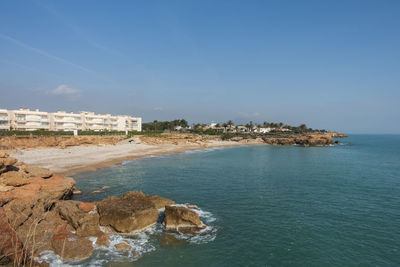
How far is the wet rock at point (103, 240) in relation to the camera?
14078 millimetres

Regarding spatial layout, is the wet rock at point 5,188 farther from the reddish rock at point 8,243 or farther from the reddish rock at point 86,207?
the reddish rock at point 8,243

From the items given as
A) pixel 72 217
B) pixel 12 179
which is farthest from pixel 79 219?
pixel 12 179

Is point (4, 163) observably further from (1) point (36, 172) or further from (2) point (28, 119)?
(2) point (28, 119)

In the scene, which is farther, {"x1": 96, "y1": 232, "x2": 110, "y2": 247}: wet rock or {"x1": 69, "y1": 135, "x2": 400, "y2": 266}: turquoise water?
{"x1": 96, "y1": 232, "x2": 110, "y2": 247}: wet rock

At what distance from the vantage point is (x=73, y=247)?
1340 cm

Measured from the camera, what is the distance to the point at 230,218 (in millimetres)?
18141

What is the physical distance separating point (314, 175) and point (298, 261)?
998 inches

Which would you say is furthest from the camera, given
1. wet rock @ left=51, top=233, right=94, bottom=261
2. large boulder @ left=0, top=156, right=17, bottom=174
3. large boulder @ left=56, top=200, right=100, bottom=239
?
large boulder @ left=0, top=156, right=17, bottom=174

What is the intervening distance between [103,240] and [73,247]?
1.61m

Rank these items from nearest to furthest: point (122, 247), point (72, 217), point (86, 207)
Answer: point (122, 247)
point (72, 217)
point (86, 207)

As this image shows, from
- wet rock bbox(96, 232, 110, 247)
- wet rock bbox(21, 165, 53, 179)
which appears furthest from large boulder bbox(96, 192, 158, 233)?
wet rock bbox(21, 165, 53, 179)

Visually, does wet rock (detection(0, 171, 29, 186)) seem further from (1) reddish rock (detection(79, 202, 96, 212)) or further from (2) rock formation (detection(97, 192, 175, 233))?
(2) rock formation (detection(97, 192, 175, 233))

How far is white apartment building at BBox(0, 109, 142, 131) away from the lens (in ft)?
247

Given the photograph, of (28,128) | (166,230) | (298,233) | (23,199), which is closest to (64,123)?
(28,128)
